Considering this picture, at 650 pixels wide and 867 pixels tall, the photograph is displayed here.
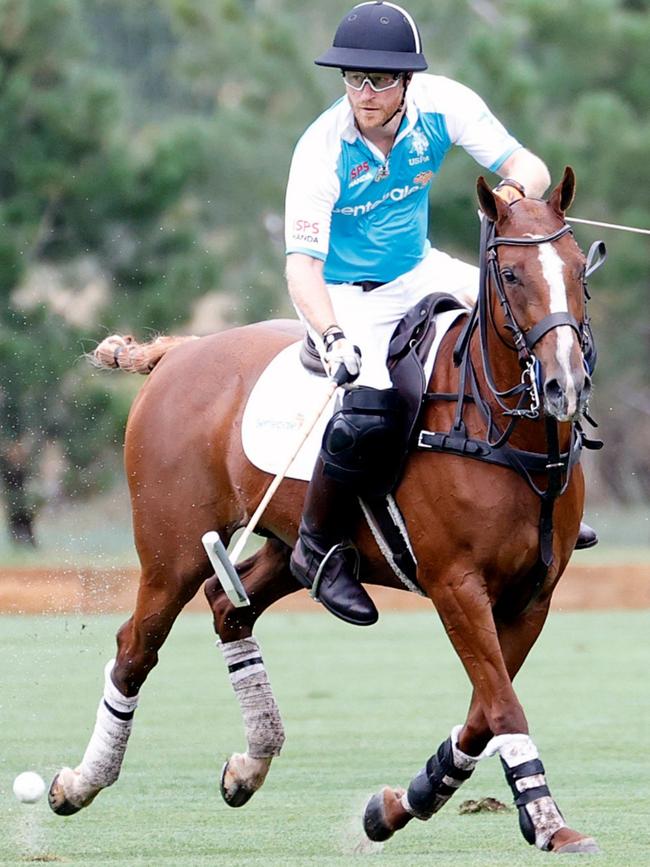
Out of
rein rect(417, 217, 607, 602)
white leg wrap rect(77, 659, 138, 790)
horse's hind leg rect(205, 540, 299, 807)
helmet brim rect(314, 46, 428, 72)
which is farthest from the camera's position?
horse's hind leg rect(205, 540, 299, 807)

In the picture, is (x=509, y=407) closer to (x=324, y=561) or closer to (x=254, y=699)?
(x=324, y=561)

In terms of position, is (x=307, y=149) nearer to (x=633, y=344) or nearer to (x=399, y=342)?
(x=399, y=342)

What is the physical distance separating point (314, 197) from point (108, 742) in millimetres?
2197

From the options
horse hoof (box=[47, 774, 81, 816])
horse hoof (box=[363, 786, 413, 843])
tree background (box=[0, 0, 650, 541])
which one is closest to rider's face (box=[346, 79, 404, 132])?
horse hoof (box=[363, 786, 413, 843])

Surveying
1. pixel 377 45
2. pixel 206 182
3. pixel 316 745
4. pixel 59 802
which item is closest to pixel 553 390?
pixel 377 45

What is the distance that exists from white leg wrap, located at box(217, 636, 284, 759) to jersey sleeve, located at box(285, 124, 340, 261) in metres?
1.83

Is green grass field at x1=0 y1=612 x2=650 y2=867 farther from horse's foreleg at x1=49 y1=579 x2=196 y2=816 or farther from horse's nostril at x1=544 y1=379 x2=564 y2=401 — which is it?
horse's nostril at x1=544 y1=379 x2=564 y2=401

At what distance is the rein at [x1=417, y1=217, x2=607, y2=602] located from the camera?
4949 millimetres

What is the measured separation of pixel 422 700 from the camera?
9992 millimetres

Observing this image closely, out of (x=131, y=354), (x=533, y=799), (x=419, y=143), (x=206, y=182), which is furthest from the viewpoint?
(x=206, y=182)

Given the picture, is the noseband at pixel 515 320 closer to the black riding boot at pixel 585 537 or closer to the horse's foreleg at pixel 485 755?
the horse's foreleg at pixel 485 755

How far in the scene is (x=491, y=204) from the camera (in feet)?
16.5

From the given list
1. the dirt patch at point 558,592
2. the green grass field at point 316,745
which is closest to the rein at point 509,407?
the green grass field at point 316,745

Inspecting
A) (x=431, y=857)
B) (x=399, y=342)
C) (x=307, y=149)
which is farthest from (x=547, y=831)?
(x=307, y=149)
